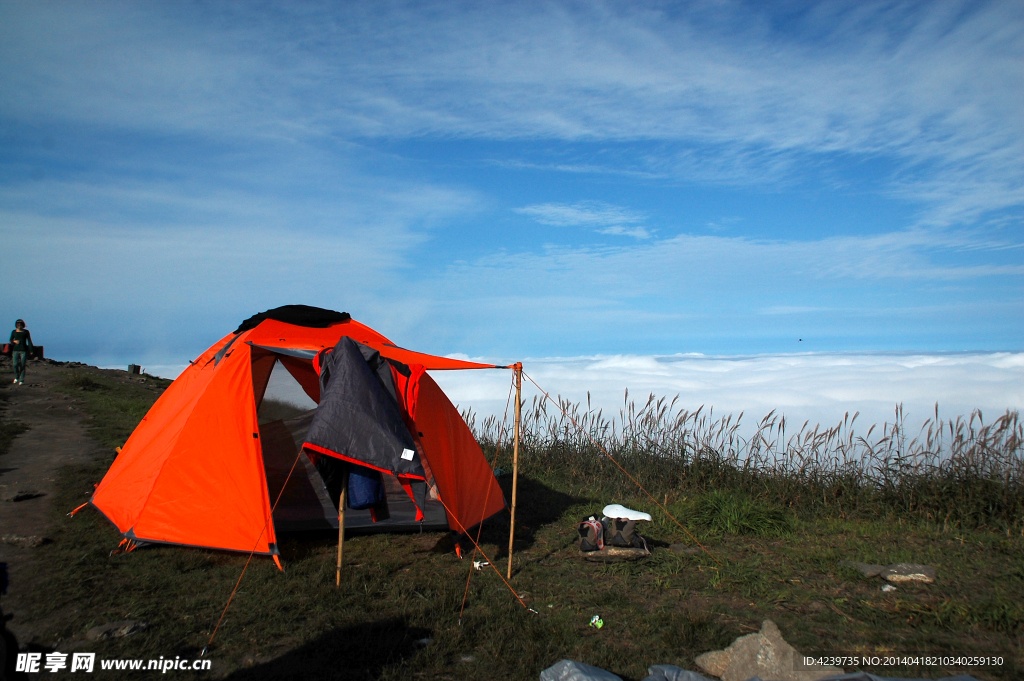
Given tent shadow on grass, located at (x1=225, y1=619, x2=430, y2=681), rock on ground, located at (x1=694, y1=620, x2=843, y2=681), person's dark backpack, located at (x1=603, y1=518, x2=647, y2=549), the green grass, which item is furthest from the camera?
person's dark backpack, located at (x1=603, y1=518, x2=647, y2=549)

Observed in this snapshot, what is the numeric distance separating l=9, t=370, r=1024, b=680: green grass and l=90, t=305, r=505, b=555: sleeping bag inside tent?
32cm

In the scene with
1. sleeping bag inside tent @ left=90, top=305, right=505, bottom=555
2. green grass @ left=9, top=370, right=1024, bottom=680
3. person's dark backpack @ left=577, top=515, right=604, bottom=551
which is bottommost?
green grass @ left=9, top=370, right=1024, bottom=680

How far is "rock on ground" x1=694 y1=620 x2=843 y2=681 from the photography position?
368cm

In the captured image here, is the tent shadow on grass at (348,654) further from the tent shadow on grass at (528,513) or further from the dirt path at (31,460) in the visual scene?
the tent shadow on grass at (528,513)

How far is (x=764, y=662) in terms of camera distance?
12.3 ft

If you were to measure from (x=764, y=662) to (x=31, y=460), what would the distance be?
32.3 feet

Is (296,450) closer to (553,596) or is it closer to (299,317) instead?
(299,317)

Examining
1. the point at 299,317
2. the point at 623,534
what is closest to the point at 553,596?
the point at 623,534

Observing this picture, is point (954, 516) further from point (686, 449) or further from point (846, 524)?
point (686, 449)

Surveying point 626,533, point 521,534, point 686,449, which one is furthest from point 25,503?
point 686,449

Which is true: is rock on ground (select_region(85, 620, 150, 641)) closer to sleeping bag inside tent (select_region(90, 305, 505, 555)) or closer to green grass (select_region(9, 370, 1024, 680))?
green grass (select_region(9, 370, 1024, 680))

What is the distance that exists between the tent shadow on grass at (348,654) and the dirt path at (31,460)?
4.79 ft

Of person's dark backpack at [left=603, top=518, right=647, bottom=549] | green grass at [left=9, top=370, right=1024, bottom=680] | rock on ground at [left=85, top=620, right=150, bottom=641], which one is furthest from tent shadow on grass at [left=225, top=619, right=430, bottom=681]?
person's dark backpack at [left=603, top=518, right=647, bottom=549]

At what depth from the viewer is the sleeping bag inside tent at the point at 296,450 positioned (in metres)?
5.16
